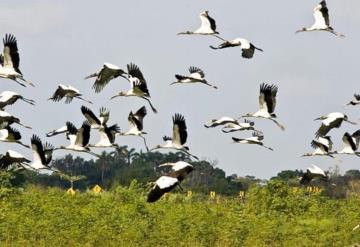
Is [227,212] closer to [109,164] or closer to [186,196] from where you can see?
[186,196]

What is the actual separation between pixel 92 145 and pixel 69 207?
161 centimetres

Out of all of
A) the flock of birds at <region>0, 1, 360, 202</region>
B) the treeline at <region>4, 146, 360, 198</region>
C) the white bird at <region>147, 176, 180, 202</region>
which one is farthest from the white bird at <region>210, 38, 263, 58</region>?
the treeline at <region>4, 146, 360, 198</region>

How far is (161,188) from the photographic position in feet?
60.3

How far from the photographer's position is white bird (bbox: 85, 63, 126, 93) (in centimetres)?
2478

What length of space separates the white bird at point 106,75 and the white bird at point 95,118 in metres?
0.62

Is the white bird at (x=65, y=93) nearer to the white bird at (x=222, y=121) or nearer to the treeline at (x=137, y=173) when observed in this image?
the white bird at (x=222, y=121)

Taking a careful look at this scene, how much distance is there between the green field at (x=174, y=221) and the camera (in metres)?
22.9

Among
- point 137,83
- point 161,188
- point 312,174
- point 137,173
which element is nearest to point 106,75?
point 137,83

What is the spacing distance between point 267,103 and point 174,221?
3.37 meters

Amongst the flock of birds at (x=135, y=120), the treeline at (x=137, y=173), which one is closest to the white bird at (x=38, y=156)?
the flock of birds at (x=135, y=120)

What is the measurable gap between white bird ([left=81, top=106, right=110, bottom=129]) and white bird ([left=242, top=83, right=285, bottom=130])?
294cm

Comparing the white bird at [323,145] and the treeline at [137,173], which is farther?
the treeline at [137,173]

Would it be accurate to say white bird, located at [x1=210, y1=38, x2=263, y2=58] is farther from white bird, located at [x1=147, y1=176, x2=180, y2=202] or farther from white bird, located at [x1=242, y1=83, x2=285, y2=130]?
white bird, located at [x1=147, y1=176, x2=180, y2=202]

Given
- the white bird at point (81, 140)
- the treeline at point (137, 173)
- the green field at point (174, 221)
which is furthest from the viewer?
the treeline at point (137, 173)
